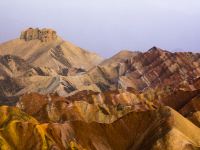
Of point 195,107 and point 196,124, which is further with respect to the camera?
point 195,107

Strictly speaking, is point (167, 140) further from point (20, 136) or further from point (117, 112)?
point (117, 112)

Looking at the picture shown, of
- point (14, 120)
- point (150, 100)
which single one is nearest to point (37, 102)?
point (150, 100)

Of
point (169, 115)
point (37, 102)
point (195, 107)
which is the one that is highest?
point (169, 115)

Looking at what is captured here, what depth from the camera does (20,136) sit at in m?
116

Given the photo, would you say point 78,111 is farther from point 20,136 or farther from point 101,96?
point 20,136

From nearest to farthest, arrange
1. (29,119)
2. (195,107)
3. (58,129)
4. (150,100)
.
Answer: (58,129) → (29,119) → (195,107) → (150,100)

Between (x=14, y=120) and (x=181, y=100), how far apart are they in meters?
71.6

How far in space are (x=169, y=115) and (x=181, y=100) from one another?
57.7m

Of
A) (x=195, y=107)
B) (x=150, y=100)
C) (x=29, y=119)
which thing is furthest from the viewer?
(x=150, y=100)

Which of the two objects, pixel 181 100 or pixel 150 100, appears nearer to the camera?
pixel 181 100

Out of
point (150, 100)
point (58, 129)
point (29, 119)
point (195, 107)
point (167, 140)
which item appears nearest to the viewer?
point (167, 140)

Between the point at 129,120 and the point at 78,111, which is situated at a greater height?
the point at 129,120

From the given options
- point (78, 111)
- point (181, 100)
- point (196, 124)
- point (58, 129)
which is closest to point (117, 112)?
point (78, 111)

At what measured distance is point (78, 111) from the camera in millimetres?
160125
